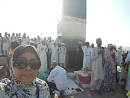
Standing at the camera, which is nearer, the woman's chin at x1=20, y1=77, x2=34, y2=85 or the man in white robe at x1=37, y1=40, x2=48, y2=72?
the woman's chin at x1=20, y1=77, x2=34, y2=85

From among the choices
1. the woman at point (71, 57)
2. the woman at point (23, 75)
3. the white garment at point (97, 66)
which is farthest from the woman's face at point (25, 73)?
the woman at point (71, 57)

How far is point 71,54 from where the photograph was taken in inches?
A: 312

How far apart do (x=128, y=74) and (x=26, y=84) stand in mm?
4268

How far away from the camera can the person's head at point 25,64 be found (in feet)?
3.40

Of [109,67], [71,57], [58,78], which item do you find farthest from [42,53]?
[109,67]

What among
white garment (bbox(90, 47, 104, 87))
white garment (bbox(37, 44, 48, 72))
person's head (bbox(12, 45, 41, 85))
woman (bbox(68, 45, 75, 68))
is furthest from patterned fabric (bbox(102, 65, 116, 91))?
woman (bbox(68, 45, 75, 68))

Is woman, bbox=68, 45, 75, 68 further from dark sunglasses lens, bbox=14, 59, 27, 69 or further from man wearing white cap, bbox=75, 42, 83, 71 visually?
dark sunglasses lens, bbox=14, 59, 27, 69

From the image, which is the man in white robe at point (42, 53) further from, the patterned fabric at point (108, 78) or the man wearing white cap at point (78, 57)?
the patterned fabric at point (108, 78)

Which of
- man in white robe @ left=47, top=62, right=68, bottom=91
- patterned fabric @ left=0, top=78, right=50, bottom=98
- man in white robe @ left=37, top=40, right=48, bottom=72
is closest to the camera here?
patterned fabric @ left=0, top=78, right=50, bottom=98

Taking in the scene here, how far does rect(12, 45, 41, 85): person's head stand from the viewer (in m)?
1.04

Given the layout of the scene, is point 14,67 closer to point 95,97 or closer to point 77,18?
point 95,97

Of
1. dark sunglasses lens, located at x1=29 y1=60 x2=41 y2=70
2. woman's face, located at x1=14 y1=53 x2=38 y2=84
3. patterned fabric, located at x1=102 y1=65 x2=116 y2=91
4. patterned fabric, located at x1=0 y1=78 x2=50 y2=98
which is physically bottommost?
patterned fabric, located at x1=102 y1=65 x2=116 y2=91

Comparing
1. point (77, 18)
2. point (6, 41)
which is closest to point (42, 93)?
point (6, 41)

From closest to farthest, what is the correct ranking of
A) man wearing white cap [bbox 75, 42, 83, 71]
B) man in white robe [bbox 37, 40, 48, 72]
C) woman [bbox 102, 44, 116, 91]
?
woman [bbox 102, 44, 116, 91]
man in white robe [bbox 37, 40, 48, 72]
man wearing white cap [bbox 75, 42, 83, 71]
